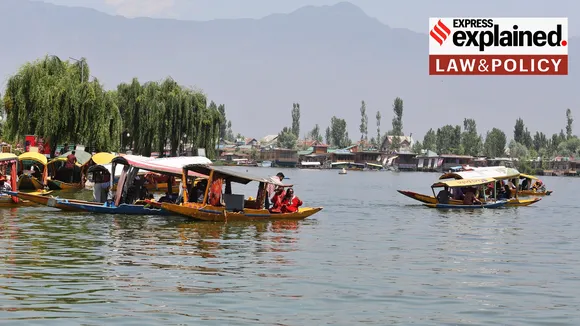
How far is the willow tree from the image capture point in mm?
52938

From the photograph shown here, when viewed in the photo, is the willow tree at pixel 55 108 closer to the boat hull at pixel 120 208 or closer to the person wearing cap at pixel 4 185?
the person wearing cap at pixel 4 185

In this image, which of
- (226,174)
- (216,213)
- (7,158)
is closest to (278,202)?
(226,174)

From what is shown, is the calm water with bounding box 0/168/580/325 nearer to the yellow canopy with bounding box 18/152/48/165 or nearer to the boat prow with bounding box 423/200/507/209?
the yellow canopy with bounding box 18/152/48/165

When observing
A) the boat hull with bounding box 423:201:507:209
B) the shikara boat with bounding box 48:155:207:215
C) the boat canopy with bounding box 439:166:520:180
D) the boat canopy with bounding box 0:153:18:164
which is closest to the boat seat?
the shikara boat with bounding box 48:155:207:215

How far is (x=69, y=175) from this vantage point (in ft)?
179

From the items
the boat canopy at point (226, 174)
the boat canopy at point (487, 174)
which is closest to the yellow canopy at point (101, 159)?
the boat canopy at point (226, 174)

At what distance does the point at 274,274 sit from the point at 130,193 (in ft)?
56.0

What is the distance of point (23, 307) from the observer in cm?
1502

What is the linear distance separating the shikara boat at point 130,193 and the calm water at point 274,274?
57 cm

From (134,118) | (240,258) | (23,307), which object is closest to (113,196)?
(240,258)

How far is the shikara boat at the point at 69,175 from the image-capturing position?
5247 centimetres

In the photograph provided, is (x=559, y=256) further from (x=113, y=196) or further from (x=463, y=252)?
(x=113, y=196)

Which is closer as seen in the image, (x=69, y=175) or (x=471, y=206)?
(x=471, y=206)

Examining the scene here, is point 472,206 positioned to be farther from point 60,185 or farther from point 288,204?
point 60,185
